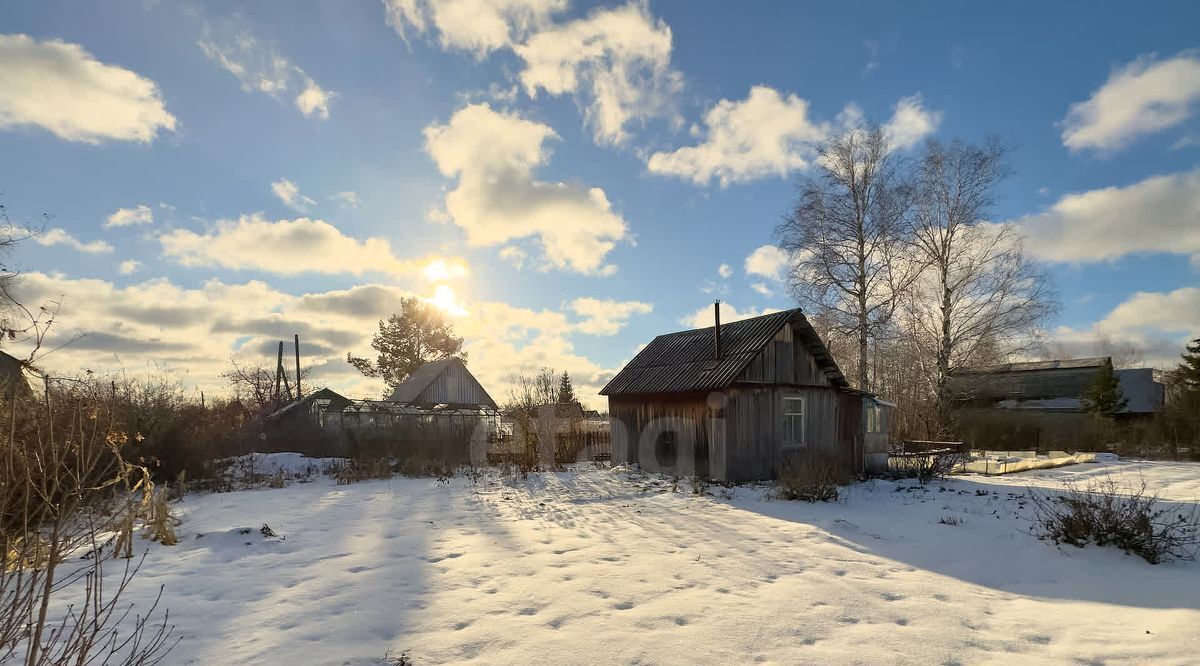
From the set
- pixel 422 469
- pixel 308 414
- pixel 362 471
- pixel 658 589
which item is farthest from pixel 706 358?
pixel 308 414

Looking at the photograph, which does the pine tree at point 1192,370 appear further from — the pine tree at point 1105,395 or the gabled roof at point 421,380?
the gabled roof at point 421,380

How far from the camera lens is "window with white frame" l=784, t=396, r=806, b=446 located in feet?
50.0

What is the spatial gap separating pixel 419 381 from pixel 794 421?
24.2 metres

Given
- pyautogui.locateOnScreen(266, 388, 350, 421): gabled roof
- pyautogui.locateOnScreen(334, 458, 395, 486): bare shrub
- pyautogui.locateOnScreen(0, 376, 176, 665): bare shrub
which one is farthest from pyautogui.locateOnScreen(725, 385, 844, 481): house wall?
pyautogui.locateOnScreen(266, 388, 350, 421): gabled roof

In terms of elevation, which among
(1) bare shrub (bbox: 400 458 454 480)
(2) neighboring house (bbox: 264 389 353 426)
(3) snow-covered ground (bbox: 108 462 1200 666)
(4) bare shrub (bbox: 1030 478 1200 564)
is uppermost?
(2) neighboring house (bbox: 264 389 353 426)

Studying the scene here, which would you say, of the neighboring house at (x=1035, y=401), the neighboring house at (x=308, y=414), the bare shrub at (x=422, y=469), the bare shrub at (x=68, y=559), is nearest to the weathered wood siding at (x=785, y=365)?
the bare shrub at (x=422, y=469)

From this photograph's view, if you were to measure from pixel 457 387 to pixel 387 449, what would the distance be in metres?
16.0

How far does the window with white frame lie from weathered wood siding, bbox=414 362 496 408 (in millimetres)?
22394

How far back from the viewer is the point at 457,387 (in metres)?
34.4

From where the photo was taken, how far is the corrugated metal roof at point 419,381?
33188 mm

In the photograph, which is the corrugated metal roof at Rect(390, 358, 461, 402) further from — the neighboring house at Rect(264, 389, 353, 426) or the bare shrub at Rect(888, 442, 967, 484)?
the bare shrub at Rect(888, 442, 967, 484)

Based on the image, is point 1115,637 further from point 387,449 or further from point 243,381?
point 243,381

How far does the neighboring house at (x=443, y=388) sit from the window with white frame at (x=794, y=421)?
21.6m

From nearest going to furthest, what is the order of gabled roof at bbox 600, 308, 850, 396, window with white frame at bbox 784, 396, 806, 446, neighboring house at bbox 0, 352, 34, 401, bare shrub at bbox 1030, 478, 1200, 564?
neighboring house at bbox 0, 352, 34, 401
bare shrub at bbox 1030, 478, 1200, 564
gabled roof at bbox 600, 308, 850, 396
window with white frame at bbox 784, 396, 806, 446
